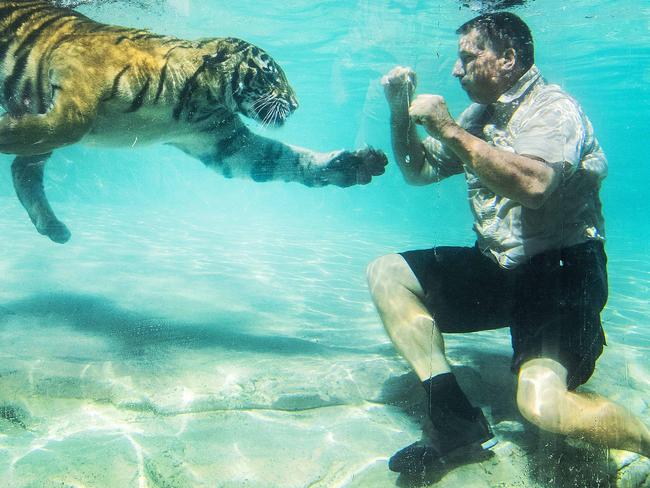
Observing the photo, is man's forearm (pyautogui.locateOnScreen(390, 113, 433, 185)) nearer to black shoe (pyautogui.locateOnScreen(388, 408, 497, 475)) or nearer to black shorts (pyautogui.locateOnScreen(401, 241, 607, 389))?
black shorts (pyautogui.locateOnScreen(401, 241, 607, 389))

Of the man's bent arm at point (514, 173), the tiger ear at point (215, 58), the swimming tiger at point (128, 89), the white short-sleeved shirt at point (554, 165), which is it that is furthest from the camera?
the tiger ear at point (215, 58)

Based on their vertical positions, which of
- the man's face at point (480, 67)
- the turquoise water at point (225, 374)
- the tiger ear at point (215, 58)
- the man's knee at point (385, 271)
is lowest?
the turquoise water at point (225, 374)

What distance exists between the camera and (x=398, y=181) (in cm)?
5753

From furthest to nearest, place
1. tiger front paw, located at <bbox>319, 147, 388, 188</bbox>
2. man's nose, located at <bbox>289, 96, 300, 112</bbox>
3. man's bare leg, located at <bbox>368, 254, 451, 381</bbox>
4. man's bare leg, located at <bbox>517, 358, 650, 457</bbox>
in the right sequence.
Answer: man's nose, located at <bbox>289, 96, 300, 112</bbox> < tiger front paw, located at <bbox>319, 147, 388, 188</bbox> < man's bare leg, located at <bbox>368, 254, 451, 381</bbox> < man's bare leg, located at <bbox>517, 358, 650, 457</bbox>

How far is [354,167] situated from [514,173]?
4.75 ft

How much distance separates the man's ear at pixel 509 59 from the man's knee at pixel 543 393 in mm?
1717

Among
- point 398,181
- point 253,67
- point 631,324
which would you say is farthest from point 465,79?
point 398,181

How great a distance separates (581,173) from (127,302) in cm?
390

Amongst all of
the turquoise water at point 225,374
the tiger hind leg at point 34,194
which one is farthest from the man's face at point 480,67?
the tiger hind leg at point 34,194

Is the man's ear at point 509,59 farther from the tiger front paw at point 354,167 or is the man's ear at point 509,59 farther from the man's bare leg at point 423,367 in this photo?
the man's bare leg at point 423,367

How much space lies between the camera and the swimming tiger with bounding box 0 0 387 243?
2559 millimetres

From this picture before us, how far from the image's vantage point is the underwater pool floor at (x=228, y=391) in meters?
1.95

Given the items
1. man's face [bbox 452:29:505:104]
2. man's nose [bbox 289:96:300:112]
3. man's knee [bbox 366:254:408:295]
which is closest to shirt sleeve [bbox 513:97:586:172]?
man's face [bbox 452:29:505:104]

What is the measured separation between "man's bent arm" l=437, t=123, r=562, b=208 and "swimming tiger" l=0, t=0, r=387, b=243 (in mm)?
1112
